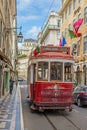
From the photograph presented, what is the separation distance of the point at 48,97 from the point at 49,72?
1.21 m

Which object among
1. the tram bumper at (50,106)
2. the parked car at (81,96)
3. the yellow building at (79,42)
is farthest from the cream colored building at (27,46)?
the tram bumper at (50,106)

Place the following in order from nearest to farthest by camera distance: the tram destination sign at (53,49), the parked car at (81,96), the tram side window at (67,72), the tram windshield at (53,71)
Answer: the tram windshield at (53,71)
the tram side window at (67,72)
the tram destination sign at (53,49)
the parked car at (81,96)

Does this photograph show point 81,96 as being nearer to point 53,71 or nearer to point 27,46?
point 53,71

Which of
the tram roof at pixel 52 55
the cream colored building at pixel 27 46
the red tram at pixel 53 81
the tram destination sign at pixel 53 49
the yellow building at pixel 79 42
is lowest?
the red tram at pixel 53 81

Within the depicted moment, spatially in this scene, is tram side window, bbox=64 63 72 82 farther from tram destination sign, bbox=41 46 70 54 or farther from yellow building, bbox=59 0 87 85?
yellow building, bbox=59 0 87 85

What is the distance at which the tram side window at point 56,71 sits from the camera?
642 inches

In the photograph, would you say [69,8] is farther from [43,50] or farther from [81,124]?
[81,124]

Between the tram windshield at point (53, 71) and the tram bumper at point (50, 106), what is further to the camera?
the tram windshield at point (53, 71)

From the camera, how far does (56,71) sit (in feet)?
53.8

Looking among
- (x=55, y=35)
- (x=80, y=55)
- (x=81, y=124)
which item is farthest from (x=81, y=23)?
(x=55, y=35)

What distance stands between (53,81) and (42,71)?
76 centimetres

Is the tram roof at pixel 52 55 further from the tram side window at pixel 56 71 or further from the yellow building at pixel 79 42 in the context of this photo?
the yellow building at pixel 79 42

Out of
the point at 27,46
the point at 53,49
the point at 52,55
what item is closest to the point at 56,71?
the point at 52,55

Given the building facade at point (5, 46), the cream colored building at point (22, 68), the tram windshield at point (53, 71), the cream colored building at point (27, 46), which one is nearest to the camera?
the tram windshield at point (53, 71)
